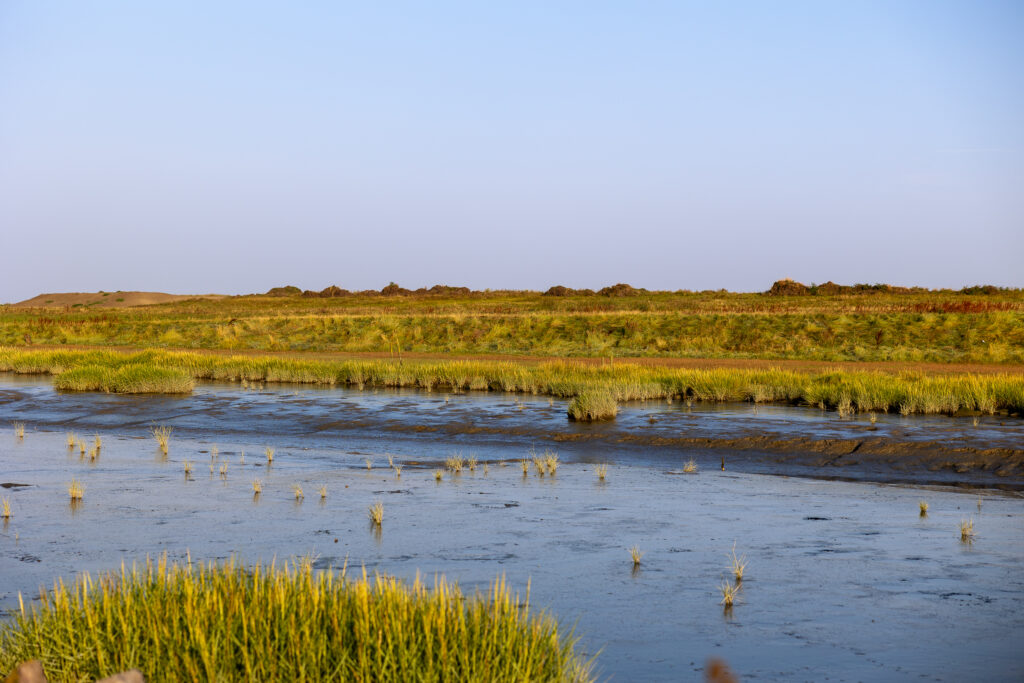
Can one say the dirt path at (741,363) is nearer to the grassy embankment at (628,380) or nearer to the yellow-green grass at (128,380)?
the grassy embankment at (628,380)

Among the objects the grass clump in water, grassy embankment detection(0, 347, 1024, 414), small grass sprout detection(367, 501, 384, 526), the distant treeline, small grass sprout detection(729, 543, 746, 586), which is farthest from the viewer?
the distant treeline

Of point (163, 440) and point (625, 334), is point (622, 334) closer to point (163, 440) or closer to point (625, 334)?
point (625, 334)

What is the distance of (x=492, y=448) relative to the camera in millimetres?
17031

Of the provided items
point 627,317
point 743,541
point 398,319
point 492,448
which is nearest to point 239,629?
point 743,541

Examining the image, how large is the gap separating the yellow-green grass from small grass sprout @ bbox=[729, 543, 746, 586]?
67.9 ft

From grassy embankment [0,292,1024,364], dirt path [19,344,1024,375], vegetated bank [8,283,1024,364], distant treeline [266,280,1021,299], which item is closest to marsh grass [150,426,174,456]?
dirt path [19,344,1024,375]

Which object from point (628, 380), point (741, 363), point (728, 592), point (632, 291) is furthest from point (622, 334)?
point (632, 291)

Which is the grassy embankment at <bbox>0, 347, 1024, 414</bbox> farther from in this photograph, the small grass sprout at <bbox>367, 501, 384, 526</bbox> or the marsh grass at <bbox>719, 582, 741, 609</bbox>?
the marsh grass at <bbox>719, 582, 741, 609</bbox>

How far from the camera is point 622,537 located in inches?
388

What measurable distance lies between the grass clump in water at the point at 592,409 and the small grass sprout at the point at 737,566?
10191 millimetres

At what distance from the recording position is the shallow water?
22.5 ft

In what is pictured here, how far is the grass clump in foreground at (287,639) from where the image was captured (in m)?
4.87

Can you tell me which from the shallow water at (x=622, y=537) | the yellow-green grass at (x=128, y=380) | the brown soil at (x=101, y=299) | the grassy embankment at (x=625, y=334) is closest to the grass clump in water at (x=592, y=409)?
the shallow water at (x=622, y=537)

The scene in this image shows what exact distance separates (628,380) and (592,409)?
5.75 meters
